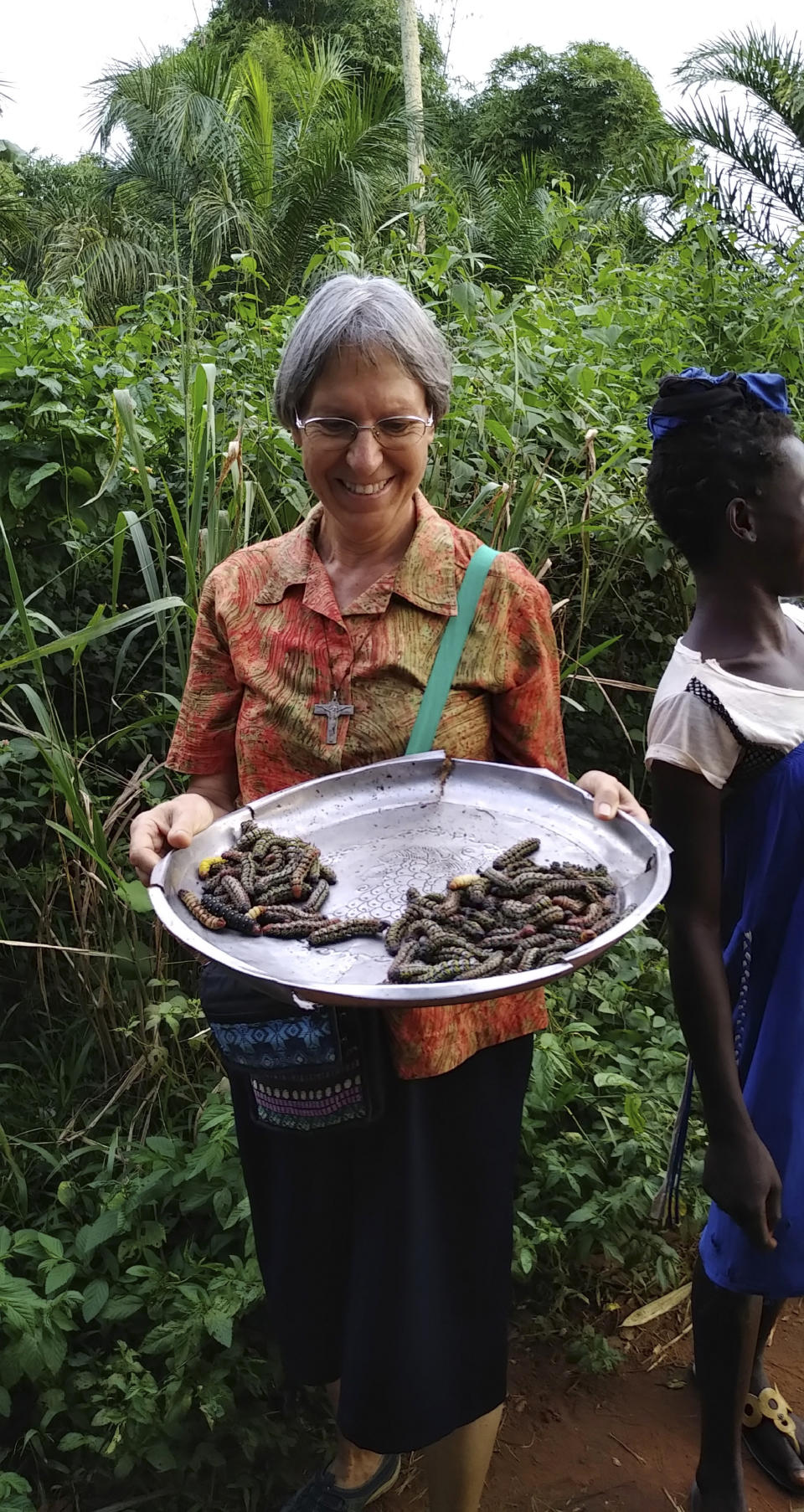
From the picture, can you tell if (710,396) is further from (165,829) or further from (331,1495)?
(331,1495)

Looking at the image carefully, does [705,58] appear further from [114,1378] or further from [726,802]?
[114,1378]

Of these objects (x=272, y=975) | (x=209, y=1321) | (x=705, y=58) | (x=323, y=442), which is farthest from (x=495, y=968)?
(x=705, y=58)

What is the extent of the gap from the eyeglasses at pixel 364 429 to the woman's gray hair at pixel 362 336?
63 mm

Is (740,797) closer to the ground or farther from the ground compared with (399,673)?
closer to the ground

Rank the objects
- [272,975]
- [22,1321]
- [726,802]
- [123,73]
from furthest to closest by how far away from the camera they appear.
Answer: [123,73]
[22,1321]
[726,802]
[272,975]

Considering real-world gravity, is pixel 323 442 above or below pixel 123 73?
below

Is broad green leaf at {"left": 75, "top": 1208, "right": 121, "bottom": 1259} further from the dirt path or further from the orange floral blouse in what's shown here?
the orange floral blouse

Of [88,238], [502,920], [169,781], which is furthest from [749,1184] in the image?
[88,238]

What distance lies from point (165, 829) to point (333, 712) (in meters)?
0.33

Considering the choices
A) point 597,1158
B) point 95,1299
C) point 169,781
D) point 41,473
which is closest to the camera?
point 95,1299

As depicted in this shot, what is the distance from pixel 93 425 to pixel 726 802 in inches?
92.9

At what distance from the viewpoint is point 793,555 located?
174cm

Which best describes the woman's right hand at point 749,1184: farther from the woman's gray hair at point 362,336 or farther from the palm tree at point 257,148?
the palm tree at point 257,148

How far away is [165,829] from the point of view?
1758 mm
